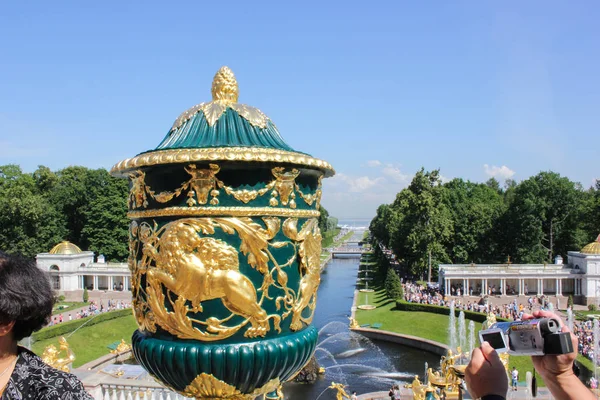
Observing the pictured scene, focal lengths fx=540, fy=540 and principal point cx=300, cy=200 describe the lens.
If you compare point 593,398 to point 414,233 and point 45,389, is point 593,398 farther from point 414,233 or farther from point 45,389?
point 414,233

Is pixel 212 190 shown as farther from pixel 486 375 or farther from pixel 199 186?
pixel 486 375

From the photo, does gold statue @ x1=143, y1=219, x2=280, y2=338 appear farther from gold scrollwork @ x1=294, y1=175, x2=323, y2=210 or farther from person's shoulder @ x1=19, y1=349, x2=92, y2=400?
person's shoulder @ x1=19, y1=349, x2=92, y2=400

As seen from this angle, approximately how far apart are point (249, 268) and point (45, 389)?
1463 mm

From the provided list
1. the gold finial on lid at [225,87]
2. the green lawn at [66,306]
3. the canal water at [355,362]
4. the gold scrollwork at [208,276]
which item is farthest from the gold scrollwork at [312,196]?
the green lawn at [66,306]

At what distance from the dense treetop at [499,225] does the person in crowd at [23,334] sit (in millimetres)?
42672

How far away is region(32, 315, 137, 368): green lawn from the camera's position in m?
25.2

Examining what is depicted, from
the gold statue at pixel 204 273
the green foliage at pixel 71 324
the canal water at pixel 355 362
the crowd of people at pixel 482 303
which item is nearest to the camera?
the gold statue at pixel 204 273

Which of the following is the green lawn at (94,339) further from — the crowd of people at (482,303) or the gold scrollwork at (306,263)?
the gold scrollwork at (306,263)

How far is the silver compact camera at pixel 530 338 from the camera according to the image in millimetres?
2166

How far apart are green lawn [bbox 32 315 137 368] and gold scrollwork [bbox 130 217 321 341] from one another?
22449 mm

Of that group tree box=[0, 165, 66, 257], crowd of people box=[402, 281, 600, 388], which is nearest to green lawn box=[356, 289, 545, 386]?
crowd of people box=[402, 281, 600, 388]

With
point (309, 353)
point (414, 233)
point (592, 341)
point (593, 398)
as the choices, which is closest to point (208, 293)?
point (309, 353)

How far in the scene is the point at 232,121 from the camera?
398 centimetres

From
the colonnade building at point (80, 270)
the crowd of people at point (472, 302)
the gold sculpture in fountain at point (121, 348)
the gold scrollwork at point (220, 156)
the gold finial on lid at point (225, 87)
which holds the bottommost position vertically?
the crowd of people at point (472, 302)
